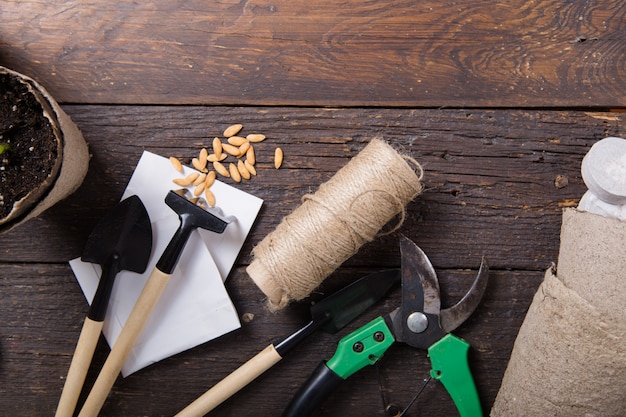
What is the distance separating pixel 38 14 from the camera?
3.42 ft

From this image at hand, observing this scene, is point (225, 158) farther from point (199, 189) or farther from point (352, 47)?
point (352, 47)

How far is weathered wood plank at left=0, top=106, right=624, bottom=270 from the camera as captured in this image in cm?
104

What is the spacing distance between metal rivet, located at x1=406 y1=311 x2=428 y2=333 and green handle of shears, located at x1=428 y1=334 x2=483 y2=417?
4 centimetres

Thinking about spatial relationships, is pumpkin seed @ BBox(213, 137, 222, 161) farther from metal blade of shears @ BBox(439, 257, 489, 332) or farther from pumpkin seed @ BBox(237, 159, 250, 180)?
metal blade of shears @ BBox(439, 257, 489, 332)

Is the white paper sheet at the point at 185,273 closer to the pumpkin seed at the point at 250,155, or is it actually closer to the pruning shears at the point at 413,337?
the pumpkin seed at the point at 250,155

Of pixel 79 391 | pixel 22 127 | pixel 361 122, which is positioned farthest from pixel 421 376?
pixel 22 127

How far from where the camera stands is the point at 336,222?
3.06ft

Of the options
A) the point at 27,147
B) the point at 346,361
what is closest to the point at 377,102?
the point at 346,361

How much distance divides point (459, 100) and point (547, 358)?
1.49ft

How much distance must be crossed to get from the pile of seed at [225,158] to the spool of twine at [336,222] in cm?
14

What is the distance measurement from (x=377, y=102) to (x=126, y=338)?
0.59m

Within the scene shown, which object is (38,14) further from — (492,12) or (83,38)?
(492,12)

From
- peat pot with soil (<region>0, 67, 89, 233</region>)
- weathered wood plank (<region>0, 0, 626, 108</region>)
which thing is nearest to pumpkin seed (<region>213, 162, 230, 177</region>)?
weathered wood plank (<region>0, 0, 626, 108</region>)

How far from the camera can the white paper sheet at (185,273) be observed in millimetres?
1043
